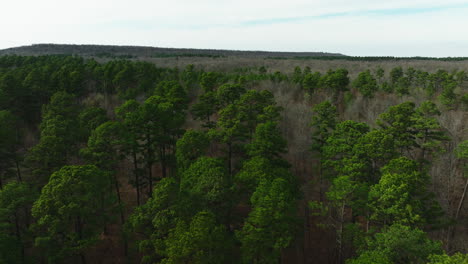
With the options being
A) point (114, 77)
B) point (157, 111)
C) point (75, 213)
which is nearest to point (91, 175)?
point (75, 213)

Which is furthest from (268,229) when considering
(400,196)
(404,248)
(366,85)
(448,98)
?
(448,98)

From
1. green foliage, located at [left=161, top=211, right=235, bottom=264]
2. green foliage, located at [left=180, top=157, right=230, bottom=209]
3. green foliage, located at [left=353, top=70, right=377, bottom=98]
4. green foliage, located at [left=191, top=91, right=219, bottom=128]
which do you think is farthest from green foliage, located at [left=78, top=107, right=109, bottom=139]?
green foliage, located at [left=353, top=70, right=377, bottom=98]

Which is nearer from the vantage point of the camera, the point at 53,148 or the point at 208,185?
Result: the point at 208,185

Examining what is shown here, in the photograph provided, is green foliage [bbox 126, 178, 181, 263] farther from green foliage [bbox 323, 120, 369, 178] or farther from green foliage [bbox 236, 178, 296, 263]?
green foliage [bbox 323, 120, 369, 178]

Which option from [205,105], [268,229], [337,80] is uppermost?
[337,80]

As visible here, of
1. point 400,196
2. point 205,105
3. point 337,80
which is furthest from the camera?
point 337,80

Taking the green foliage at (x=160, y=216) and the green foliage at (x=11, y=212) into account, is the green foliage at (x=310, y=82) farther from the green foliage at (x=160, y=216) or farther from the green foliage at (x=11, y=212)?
the green foliage at (x=11, y=212)

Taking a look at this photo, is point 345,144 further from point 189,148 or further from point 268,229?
point 189,148

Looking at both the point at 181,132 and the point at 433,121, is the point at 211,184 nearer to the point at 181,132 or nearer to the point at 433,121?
the point at 181,132
